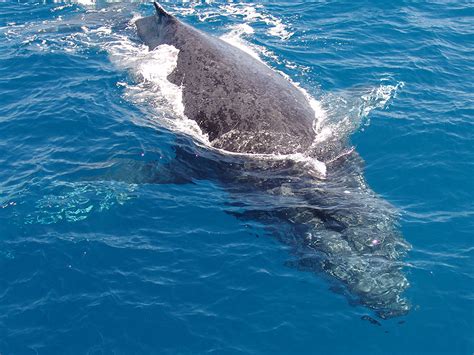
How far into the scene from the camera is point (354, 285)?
1533 cm

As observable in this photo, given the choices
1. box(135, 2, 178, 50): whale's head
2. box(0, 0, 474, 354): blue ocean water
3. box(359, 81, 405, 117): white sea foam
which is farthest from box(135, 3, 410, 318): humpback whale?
box(359, 81, 405, 117): white sea foam

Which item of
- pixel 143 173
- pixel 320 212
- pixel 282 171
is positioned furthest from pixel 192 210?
pixel 320 212

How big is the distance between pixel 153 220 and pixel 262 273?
4.45m

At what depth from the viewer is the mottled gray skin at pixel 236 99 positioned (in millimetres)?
19812

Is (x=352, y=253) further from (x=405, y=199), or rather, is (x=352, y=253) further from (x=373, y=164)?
(x=373, y=164)

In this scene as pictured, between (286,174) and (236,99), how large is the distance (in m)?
3.80

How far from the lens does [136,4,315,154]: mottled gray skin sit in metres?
19.8

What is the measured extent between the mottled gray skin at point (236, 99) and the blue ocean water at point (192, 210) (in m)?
1.60

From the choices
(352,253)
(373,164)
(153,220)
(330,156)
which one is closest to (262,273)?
(352,253)

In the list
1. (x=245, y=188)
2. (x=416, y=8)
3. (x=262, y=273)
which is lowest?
(x=262, y=273)

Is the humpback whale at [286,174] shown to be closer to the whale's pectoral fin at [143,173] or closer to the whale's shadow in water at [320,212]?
the whale's shadow in water at [320,212]

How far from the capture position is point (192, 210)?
1897cm

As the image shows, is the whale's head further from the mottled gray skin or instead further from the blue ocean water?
the blue ocean water

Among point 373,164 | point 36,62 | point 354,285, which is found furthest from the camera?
point 36,62
